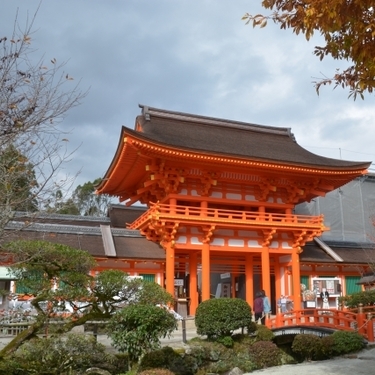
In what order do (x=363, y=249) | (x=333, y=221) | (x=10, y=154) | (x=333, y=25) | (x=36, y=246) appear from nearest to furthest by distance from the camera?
1. (x=333, y=25)
2. (x=10, y=154)
3. (x=36, y=246)
4. (x=363, y=249)
5. (x=333, y=221)

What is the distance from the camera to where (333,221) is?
1210 inches

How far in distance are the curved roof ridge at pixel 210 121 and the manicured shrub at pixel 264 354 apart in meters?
12.5

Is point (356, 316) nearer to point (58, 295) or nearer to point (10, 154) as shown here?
point (58, 295)

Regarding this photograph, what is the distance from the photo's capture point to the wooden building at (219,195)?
59.9 ft

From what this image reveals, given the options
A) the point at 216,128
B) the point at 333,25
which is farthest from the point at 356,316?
the point at 216,128

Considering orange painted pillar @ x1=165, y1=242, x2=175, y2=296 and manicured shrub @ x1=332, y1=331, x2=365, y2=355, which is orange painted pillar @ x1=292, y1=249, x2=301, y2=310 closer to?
orange painted pillar @ x1=165, y1=242, x2=175, y2=296

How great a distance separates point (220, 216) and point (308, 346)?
8.55 metres

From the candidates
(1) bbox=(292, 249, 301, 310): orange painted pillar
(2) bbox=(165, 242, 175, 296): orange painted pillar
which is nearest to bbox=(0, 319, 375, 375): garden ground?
(2) bbox=(165, 242, 175, 296): orange painted pillar

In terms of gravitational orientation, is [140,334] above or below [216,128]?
below

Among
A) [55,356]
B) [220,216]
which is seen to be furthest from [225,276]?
[55,356]

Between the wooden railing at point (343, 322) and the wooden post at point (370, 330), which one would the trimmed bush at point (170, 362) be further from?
the wooden post at point (370, 330)

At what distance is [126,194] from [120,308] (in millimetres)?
14114

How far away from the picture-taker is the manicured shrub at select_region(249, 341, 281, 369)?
12042 mm

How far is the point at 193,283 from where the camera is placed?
19.6 metres
